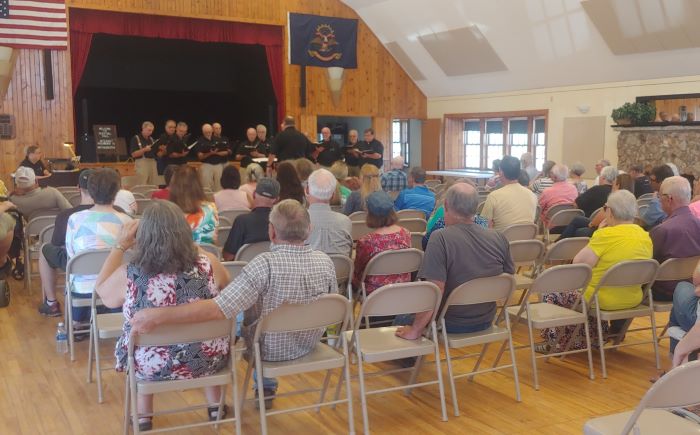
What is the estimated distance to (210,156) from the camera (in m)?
13.4

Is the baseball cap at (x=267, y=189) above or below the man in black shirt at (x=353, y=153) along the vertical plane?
below

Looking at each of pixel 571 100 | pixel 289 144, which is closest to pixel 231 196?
pixel 289 144

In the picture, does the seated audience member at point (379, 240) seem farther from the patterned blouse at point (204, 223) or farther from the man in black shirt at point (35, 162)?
the man in black shirt at point (35, 162)

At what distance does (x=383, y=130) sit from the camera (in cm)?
1759

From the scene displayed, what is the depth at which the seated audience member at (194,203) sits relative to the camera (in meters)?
5.09

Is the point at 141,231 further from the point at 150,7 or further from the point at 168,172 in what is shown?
the point at 150,7

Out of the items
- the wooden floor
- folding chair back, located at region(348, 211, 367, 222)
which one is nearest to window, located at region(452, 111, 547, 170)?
folding chair back, located at region(348, 211, 367, 222)

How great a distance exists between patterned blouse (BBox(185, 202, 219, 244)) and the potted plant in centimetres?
988

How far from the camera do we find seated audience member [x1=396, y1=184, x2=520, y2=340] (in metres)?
3.86

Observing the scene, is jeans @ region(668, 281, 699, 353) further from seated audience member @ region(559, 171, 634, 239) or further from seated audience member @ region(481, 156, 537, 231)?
seated audience member @ region(559, 171, 634, 239)

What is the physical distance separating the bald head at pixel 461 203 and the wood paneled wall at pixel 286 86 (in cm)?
1141

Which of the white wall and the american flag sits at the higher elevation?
the american flag

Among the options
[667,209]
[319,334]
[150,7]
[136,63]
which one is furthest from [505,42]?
[319,334]

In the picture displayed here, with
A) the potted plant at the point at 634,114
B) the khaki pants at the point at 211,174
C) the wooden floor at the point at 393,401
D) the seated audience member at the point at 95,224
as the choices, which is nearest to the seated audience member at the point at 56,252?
the seated audience member at the point at 95,224
